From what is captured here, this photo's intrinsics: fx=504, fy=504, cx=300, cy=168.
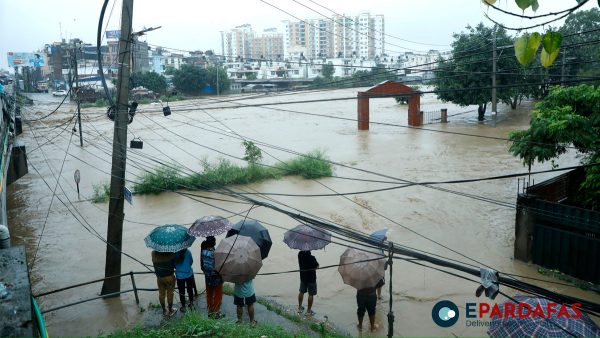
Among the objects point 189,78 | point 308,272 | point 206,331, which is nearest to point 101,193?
point 308,272

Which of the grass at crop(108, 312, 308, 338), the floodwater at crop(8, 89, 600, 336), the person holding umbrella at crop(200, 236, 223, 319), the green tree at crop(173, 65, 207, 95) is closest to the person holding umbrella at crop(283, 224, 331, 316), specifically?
the floodwater at crop(8, 89, 600, 336)

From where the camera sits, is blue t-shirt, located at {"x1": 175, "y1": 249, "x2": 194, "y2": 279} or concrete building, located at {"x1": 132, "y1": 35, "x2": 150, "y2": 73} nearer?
blue t-shirt, located at {"x1": 175, "y1": 249, "x2": 194, "y2": 279}

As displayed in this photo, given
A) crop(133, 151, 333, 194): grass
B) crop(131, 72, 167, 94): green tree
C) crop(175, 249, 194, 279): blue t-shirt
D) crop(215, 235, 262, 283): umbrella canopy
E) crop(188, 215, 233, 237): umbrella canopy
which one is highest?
crop(131, 72, 167, 94): green tree

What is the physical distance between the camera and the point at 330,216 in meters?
14.9

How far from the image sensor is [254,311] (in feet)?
26.3

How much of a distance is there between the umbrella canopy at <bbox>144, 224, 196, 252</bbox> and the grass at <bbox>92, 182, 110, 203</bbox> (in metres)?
10.6

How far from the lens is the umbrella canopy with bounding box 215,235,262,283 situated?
22.9 feet

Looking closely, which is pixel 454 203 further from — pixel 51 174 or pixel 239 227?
pixel 51 174

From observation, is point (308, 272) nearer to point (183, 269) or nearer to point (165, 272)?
point (183, 269)

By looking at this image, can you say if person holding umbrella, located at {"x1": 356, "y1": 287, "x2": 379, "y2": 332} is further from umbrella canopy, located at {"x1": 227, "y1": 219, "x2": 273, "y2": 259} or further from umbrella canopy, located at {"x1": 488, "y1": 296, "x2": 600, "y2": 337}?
umbrella canopy, located at {"x1": 488, "y1": 296, "x2": 600, "y2": 337}

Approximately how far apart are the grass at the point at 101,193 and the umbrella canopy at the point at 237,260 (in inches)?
450

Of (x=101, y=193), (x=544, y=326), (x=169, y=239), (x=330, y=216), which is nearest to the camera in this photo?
(x=544, y=326)

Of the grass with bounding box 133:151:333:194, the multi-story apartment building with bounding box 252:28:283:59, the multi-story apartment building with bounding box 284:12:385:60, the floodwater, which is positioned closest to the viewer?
the floodwater

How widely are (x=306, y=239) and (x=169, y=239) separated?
80.9 inches
